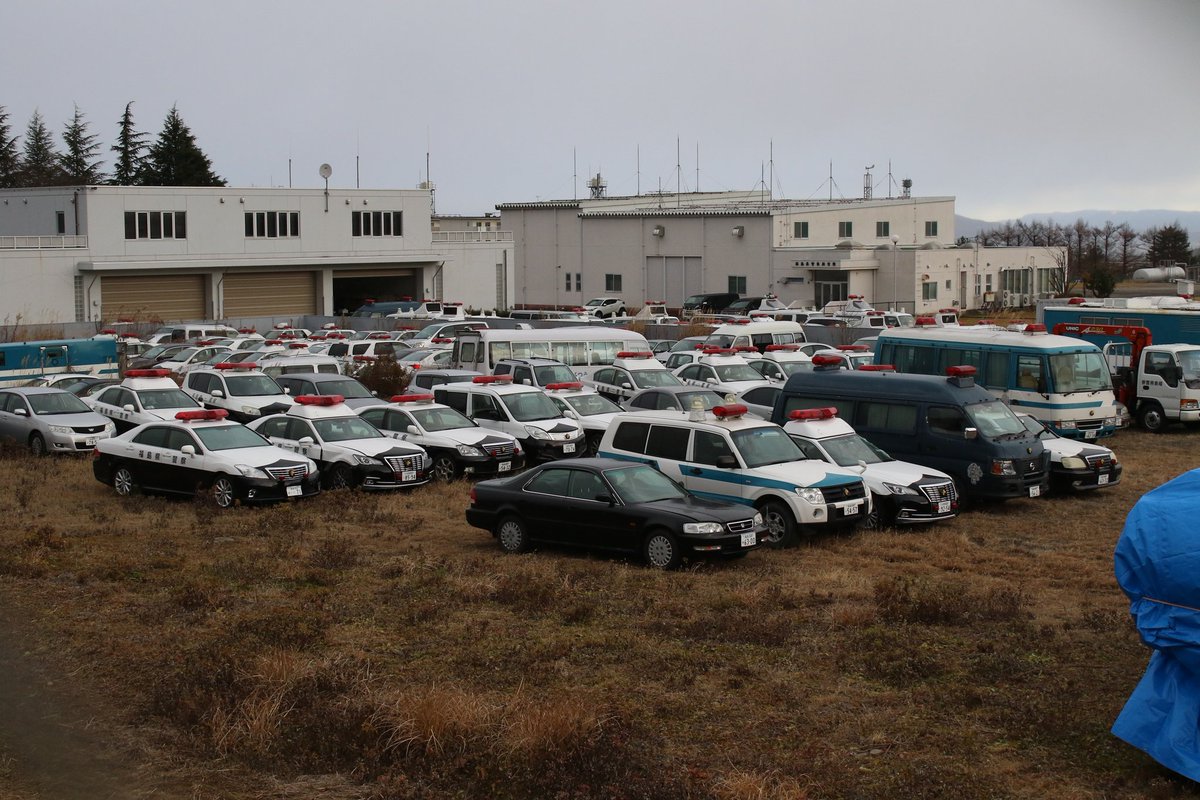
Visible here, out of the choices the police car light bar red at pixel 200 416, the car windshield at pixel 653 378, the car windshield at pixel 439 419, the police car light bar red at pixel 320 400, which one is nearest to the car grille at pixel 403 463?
the car windshield at pixel 439 419

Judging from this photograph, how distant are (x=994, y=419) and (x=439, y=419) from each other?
9480 mm

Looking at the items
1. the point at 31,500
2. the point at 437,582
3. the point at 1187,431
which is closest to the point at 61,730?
the point at 437,582

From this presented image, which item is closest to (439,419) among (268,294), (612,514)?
(612,514)

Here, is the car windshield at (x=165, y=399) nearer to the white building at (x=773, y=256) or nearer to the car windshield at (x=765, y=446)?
the car windshield at (x=765, y=446)

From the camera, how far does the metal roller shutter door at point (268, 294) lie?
6334 centimetres

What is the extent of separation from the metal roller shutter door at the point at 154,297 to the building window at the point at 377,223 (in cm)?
847

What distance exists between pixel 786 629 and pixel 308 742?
4.81 m

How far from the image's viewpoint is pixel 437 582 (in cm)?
1478

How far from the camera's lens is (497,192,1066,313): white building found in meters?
67.5

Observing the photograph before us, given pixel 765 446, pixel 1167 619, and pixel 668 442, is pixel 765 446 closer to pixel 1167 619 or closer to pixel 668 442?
pixel 668 442

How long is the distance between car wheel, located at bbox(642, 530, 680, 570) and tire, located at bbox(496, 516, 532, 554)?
1.80 m

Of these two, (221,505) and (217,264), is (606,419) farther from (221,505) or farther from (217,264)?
(217,264)

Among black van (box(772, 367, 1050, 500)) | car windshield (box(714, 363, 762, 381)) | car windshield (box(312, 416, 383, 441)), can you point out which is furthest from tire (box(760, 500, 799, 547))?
car windshield (box(714, 363, 762, 381))

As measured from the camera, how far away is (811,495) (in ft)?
56.1
